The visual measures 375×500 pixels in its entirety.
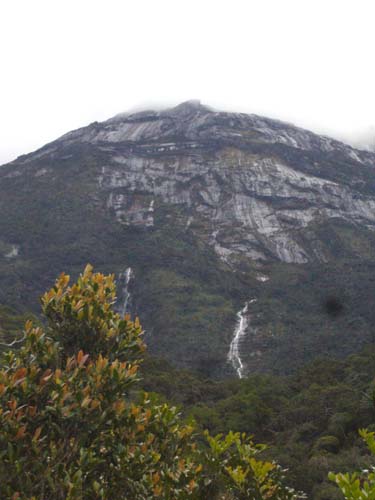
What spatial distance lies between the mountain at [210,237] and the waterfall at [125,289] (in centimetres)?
52

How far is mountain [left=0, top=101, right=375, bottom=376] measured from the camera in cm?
10644

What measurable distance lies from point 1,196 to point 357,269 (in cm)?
11372

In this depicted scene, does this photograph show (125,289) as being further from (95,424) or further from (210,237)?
(95,424)

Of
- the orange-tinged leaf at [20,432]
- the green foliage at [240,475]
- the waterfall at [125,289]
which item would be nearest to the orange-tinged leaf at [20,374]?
the orange-tinged leaf at [20,432]

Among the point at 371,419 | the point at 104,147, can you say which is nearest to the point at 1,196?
the point at 104,147

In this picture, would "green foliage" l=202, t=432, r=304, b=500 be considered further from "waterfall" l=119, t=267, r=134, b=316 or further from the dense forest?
"waterfall" l=119, t=267, r=134, b=316

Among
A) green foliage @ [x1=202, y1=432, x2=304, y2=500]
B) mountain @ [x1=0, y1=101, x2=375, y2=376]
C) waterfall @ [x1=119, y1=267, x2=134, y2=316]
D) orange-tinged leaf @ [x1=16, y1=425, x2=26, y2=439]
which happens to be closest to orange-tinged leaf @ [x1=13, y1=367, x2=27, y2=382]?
orange-tinged leaf @ [x1=16, y1=425, x2=26, y2=439]

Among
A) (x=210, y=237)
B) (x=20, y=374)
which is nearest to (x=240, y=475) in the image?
(x=20, y=374)

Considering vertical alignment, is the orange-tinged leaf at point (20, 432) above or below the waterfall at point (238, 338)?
above

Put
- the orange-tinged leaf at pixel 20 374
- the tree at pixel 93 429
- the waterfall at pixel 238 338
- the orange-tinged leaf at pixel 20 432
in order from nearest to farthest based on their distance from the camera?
the orange-tinged leaf at pixel 20 432
the tree at pixel 93 429
the orange-tinged leaf at pixel 20 374
the waterfall at pixel 238 338

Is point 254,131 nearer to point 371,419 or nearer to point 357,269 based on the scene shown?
point 357,269

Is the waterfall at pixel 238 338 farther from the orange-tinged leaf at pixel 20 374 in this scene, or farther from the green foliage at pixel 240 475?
the orange-tinged leaf at pixel 20 374

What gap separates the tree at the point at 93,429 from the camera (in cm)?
471

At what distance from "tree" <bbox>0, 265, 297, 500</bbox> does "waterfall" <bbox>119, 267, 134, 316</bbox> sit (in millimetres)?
120904
